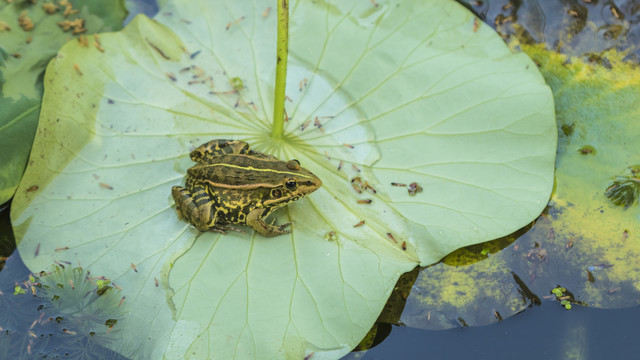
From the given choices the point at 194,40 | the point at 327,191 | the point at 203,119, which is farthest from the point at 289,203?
the point at 194,40

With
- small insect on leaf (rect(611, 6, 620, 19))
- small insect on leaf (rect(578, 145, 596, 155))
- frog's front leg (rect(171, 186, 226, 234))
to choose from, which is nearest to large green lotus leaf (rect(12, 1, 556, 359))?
frog's front leg (rect(171, 186, 226, 234))

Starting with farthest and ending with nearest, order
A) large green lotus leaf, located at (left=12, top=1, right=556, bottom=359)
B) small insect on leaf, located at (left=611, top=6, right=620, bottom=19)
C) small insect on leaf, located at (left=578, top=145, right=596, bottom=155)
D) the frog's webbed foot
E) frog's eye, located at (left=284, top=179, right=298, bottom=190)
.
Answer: small insect on leaf, located at (left=611, top=6, right=620, bottom=19), small insect on leaf, located at (left=578, top=145, right=596, bottom=155), the frog's webbed foot, frog's eye, located at (left=284, top=179, right=298, bottom=190), large green lotus leaf, located at (left=12, top=1, right=556, bottom=359)

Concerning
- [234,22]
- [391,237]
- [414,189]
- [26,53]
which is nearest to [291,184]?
[391,237]

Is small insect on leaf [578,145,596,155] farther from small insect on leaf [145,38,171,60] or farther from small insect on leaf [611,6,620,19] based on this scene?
small insect on leaf [145,38,171,60]

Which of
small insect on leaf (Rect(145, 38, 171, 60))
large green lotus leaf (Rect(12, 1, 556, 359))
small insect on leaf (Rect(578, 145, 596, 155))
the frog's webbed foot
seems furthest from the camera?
small insect on leaf (Rect(145, 38, 171, 60))

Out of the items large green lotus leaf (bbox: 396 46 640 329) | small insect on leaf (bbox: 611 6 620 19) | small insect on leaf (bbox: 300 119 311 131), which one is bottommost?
large green lotus leaf (bbox: 396 46 640 329)

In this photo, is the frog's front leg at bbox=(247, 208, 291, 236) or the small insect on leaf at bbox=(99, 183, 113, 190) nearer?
the frog's front leg at bbox=(247, 208, 291, 236)

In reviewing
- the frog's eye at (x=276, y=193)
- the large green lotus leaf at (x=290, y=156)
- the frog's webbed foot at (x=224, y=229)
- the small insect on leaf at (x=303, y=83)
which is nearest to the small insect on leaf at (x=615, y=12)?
the large green lotus leaf at (x=290, y=156)

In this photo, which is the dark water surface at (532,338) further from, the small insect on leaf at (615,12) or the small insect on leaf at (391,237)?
the small insect on leaf at (615,12)

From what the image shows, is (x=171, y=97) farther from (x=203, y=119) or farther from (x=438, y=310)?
(x=438, y=310)

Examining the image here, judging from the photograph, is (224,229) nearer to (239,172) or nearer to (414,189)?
(239,172)
